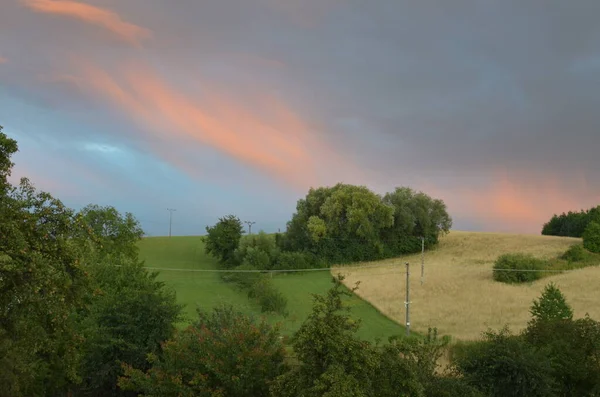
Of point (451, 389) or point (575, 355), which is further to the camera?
point (575, 355)

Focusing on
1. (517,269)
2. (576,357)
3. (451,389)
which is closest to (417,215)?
(517,269)

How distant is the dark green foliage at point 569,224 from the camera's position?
9419 cm

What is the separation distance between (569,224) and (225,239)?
2920 inches

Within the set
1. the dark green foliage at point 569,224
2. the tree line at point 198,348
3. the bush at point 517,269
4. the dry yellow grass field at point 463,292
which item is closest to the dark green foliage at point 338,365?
the tree line at point 198,348

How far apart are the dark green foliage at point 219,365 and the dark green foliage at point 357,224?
51.5 metres

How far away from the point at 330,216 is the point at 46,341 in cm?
5624

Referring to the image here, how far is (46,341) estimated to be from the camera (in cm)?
1570

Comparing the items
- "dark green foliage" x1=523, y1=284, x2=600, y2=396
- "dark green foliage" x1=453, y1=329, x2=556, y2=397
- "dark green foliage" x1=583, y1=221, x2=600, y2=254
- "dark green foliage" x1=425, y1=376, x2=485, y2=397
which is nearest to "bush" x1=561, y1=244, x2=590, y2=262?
"dark green foliage" x1=583, y1=221, x2=600, y2=254

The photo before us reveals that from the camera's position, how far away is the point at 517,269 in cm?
5241

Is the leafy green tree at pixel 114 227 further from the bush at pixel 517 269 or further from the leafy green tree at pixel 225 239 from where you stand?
the bush at pixel 517 269

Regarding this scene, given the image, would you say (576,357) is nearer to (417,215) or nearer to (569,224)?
(417,215)

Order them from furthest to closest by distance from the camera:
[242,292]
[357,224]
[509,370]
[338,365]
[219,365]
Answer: [357,224] → [242,292] → [509,370] → [219,365] → [338,365]

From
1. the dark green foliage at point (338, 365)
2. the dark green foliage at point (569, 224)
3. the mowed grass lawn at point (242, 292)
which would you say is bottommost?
the mowed grass lawn at point (242, 292)

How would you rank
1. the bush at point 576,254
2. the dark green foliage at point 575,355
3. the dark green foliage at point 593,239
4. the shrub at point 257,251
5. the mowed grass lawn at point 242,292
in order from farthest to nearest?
the dark green foliage at point 593,239 → the shrub at point 257,251 → the bush at point 576,254 → the mowed grass lawn at point 242,292 → the dark green foliage at point 575,355
